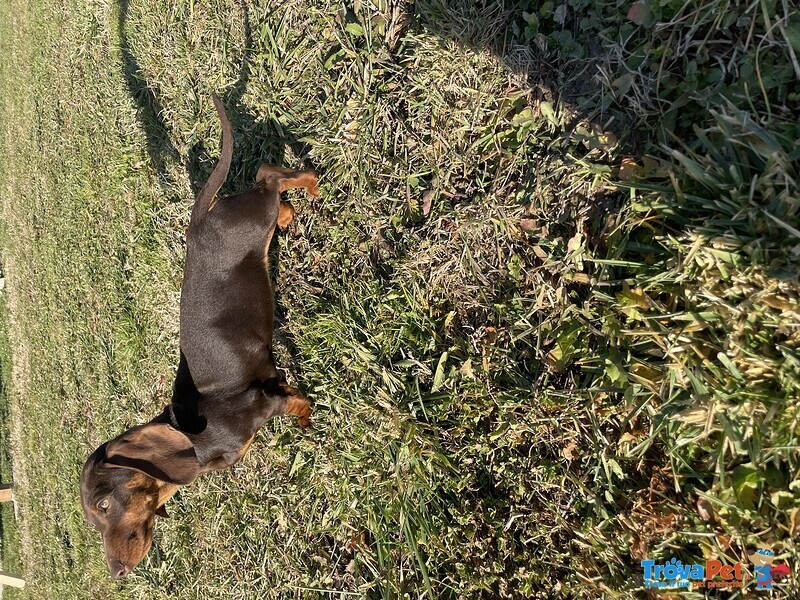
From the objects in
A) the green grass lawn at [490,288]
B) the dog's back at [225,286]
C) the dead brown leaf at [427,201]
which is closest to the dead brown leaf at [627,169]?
the green grass lawn at [490,288]

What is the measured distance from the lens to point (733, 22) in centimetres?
219

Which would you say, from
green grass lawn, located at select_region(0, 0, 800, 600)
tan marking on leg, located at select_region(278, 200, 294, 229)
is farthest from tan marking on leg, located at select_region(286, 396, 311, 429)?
tan marking on leg, located at select_region(278, 200, 294, 229)

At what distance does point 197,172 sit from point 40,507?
470 centimetres

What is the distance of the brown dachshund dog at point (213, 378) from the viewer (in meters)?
3.56

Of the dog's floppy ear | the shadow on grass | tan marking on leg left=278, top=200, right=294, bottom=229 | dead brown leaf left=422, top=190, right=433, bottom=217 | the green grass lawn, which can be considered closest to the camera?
the green grass lawn

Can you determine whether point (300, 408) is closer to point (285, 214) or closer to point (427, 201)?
point (285, 214)

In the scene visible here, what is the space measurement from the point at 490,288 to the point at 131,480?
269 centimetres

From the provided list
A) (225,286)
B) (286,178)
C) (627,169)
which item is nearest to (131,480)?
(225,286)

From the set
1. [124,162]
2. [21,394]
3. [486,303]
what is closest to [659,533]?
[486,303]

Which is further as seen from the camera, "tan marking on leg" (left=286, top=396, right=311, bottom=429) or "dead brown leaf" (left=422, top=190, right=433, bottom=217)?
"tan marking on leg" (left=286, top=396, right=311, bottom=429)

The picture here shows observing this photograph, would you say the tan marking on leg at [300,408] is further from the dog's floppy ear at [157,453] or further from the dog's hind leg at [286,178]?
the dog's hind leg at [286,178]

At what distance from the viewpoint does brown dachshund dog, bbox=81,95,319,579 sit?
140 inches

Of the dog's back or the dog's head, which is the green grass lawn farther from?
the dog's head

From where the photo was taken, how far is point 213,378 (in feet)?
12.0
